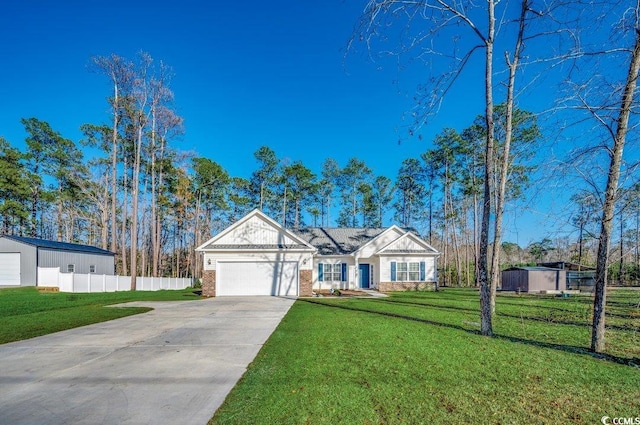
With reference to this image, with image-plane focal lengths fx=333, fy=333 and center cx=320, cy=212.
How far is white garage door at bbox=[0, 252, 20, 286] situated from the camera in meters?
21.7

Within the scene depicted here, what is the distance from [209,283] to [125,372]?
1281 centimetres

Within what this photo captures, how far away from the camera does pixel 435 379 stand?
420 centimetres

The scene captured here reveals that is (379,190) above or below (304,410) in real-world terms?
above

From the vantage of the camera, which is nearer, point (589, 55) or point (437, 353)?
point (589, 55)

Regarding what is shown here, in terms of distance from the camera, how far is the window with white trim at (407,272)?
2194cm

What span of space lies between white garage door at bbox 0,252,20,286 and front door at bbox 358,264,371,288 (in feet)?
74.1

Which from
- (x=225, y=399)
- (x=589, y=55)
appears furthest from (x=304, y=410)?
(x=589, y=55)

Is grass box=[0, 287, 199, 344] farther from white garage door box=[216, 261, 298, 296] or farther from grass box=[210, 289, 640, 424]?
grass box=[210, 289, 640, 424]

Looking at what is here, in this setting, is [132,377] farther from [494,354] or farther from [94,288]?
[94,288]

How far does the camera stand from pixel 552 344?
20.6 ft

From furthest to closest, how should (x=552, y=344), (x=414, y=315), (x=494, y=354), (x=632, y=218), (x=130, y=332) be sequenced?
(x=414, y=315), (x=130, y=332), (x=552, y=344), (x=494, y=354), (x=632, y=218)

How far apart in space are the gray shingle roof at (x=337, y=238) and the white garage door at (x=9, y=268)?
1837 cm

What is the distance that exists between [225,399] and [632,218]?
623 cm

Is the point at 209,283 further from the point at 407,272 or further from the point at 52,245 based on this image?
the point at 52,245
